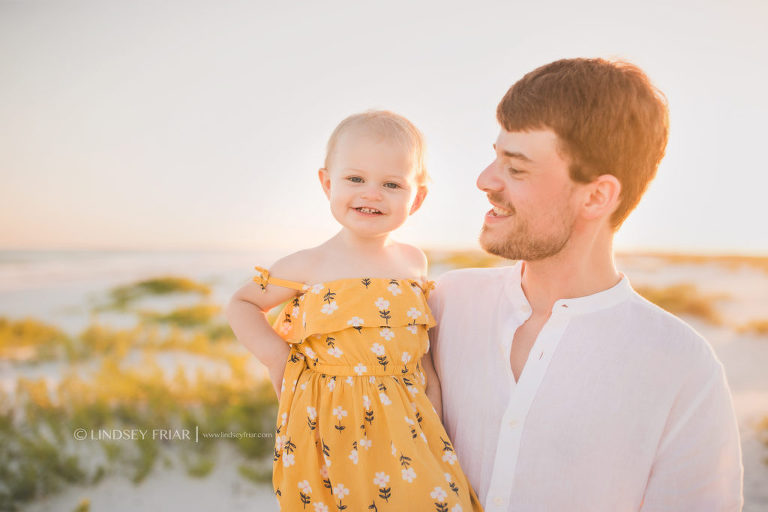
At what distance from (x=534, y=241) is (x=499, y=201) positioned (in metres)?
0.21

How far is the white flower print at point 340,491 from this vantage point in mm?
1883

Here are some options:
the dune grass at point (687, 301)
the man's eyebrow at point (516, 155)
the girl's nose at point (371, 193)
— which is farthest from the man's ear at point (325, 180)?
the dune grass at point (687, 301)

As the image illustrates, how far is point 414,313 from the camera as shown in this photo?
2068 mm

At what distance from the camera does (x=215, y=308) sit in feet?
26.9

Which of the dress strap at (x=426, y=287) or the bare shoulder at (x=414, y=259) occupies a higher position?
the bare shoulder at (x=414, y=259)

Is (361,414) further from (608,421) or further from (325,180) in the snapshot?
(325,180)

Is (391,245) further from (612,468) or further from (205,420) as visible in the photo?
(205,420)

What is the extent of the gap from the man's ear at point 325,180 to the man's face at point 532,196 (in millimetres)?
683

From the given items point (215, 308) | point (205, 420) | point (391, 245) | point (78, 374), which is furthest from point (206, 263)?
point (391, 245)

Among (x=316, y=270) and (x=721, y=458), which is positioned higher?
(x=316, y=270)

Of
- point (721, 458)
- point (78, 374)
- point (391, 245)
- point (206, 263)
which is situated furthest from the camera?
point (206, 263)

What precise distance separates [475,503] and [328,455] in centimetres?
58

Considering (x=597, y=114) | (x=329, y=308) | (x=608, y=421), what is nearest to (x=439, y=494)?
(x=608, y=421)

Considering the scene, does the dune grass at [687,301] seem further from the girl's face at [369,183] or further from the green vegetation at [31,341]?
the green vegetation at [31,341]
